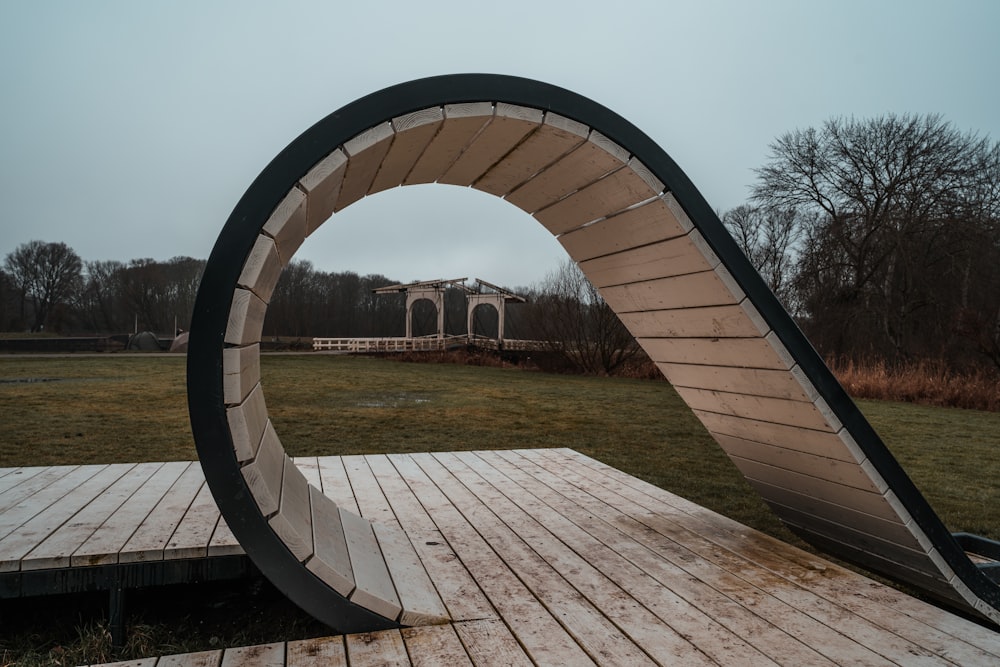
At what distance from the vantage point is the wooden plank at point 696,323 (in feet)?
8.22

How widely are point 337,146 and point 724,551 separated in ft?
8.09

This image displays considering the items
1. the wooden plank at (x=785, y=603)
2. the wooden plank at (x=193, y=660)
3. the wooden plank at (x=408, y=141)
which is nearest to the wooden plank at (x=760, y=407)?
the wooden plank at (x=785, y=603)

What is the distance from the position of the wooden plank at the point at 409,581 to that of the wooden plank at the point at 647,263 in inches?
63.6

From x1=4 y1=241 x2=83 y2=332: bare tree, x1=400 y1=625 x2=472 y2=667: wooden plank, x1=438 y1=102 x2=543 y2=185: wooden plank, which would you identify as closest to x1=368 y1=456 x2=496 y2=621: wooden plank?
x1=400 y1=625 x2=472 y2=667: wooden plank

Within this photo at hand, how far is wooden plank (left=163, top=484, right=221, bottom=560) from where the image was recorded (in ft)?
7.82

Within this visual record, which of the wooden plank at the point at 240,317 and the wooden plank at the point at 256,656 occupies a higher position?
the wooden plank at the point at 240,317

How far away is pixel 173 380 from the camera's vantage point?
46.3ft

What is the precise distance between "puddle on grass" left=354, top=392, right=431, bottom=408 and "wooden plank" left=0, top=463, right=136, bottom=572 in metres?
6.75

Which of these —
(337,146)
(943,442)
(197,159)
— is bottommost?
(943,442)

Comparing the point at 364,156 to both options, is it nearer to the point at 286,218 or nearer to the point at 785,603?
the point at 286,218

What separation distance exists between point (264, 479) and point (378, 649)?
642 millimetres

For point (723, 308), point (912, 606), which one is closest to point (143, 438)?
point (723, 308)

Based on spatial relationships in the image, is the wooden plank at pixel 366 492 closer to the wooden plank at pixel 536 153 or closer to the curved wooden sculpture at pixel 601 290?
the curved wooden sculpture at pixel 601 290

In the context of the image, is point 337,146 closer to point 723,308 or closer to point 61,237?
point 723,308
